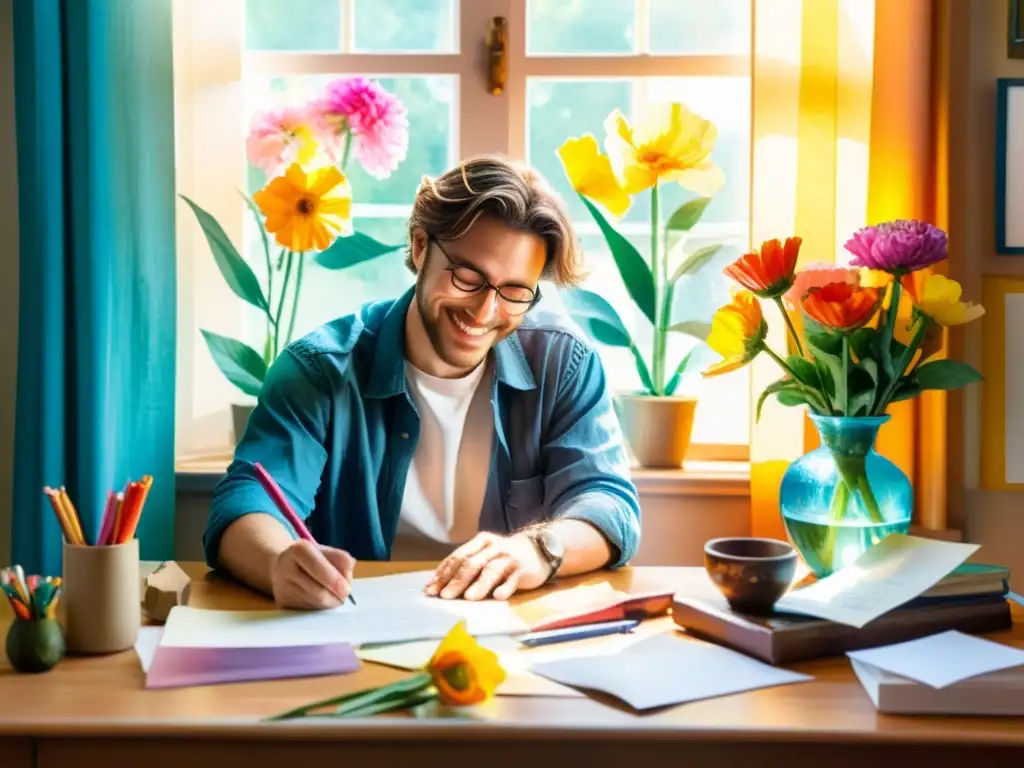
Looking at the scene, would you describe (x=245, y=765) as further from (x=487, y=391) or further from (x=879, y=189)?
(x=879, y=189)

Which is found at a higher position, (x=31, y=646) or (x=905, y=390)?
(x=905, y=390)

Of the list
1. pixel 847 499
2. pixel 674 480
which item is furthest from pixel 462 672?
pixel 674 480

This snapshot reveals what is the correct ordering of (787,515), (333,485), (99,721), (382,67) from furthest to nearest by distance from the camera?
(382,67), (333,485), (787,515), (99,721)

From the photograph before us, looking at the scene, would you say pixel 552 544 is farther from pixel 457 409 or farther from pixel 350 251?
pixel 350 251

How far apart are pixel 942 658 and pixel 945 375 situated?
1.50 feet

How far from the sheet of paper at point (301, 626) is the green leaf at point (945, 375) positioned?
2.29ft

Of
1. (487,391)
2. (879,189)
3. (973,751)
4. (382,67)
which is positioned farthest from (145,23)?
(973,751)

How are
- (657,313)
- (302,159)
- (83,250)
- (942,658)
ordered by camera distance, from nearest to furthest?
(942,658)
(83,250)
(302,159)
(657,313)

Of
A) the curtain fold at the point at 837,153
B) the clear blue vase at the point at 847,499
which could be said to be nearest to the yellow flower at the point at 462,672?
the clear blue vase at the point at 847,499

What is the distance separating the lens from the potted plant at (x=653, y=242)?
2.12 m

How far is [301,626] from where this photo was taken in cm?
126

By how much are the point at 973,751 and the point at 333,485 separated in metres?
1.12

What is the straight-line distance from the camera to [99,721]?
0.98 metres

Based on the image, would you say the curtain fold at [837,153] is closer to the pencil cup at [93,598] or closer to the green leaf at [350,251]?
the green leaf at [350,251]
